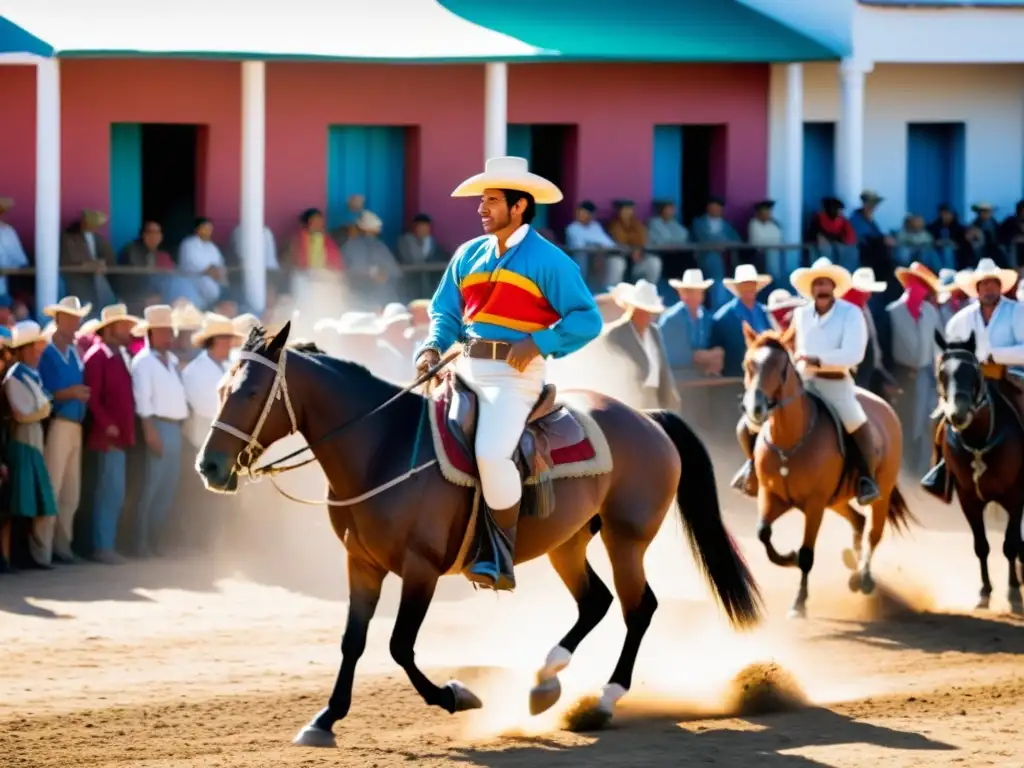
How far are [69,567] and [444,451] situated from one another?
5660 millimetres

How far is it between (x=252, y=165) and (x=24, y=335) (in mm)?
6117

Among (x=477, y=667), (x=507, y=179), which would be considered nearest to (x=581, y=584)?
→ (x=477, y=667)

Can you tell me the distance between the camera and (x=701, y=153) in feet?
84.1

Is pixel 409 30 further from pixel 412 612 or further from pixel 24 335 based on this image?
pixel 412 612

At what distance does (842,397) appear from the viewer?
14492mm

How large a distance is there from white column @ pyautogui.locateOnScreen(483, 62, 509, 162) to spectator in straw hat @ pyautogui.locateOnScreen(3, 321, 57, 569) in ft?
26.9

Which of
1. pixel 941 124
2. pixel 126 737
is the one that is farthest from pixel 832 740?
pixel 941 124

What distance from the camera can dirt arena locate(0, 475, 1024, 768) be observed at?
966cm

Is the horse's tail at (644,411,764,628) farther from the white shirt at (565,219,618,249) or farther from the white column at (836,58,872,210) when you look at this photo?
the white column at (836,58,872,210)

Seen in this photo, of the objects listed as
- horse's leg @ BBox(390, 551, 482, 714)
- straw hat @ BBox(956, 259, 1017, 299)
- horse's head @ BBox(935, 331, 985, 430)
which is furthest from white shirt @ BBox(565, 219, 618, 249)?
horse's leg @ BBox(390, 551, 482, 714)

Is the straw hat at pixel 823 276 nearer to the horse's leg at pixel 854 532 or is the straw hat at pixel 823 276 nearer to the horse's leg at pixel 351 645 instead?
the horse's leg at pixel 854 532

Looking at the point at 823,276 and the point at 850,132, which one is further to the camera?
the point at 850,132

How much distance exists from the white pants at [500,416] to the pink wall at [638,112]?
A: 1376cm

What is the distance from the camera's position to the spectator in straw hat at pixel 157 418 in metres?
15.3
